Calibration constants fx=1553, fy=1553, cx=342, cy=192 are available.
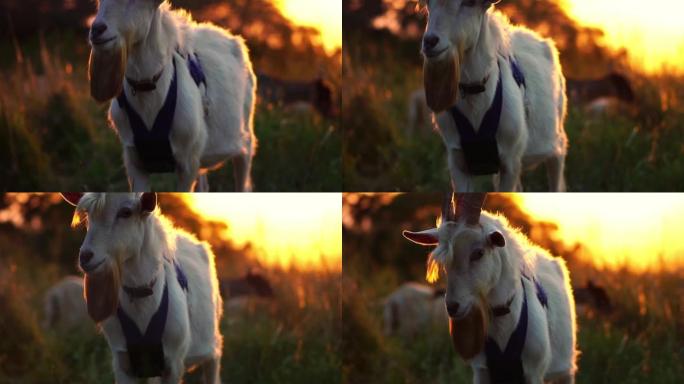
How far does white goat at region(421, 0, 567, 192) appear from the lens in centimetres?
771

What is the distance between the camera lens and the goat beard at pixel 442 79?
7.71 m

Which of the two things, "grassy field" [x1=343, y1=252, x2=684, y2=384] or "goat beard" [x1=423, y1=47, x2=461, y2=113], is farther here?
"grassy field" [x1=343, y1=252, x2=684, y2=384]

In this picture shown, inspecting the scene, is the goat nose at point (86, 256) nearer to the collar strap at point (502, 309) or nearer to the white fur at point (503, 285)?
the white fur at point (503, 285)

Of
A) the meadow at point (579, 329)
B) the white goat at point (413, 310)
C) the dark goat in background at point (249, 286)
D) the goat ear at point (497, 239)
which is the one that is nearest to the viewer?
the goat ear at point (497, 239)

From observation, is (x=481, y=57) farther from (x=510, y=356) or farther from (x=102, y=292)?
(x=102, y=292)

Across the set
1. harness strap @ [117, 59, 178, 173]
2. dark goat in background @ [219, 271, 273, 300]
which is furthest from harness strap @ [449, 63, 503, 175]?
dark goat in background @ [219, 271, 273, 300]

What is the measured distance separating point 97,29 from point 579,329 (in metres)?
3.73

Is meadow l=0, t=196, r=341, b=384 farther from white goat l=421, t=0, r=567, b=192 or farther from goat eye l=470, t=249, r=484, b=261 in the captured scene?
goat eye l=470, t=249, r=484, b=261

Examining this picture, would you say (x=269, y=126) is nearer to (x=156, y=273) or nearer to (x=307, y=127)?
(x=307, y=127)

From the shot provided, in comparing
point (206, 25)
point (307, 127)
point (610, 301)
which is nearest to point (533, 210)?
point (610, 301)

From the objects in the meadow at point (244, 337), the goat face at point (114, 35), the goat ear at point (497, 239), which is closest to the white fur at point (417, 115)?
the meadow at point (244, 337)

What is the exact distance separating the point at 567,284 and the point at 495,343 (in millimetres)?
950

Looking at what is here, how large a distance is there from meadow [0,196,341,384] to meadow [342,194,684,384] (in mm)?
209

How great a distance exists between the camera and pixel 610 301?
991 centimetres
